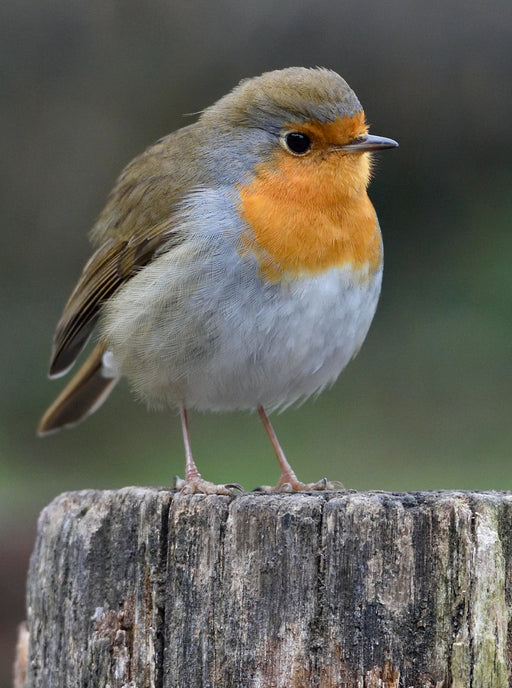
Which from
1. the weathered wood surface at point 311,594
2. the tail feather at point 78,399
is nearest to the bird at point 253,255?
the tail feather at point 78,399

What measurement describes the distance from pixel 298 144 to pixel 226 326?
2.42ft

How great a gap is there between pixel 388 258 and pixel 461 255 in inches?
21.1

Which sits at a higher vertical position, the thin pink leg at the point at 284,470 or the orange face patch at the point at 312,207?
the orange face patch at the point at 312,207

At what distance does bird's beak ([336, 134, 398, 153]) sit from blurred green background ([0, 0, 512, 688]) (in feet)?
12.0

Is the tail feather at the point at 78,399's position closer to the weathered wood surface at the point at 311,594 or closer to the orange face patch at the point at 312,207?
the orange face patch at the point at 312,207

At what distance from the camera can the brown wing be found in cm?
429

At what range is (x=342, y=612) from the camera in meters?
2.65

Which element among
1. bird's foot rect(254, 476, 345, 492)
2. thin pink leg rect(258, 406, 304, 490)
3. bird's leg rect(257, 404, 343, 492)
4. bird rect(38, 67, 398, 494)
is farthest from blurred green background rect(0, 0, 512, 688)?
bird rect(38, 67, 398, 494)

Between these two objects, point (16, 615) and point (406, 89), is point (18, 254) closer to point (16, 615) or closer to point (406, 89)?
point (406, 89)

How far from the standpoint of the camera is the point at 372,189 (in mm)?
8203

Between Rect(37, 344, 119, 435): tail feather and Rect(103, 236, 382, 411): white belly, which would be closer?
Rect(103, 236, 382, 411): white belly

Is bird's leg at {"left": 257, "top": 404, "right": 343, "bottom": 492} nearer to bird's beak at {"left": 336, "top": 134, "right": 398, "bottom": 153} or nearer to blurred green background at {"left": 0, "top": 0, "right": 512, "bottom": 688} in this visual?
bird's beak at {"left": 336, "top": 134, "right": 398, "bottom": 153}

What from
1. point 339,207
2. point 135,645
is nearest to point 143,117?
point 339,207

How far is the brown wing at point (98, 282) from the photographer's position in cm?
Answer: 429
